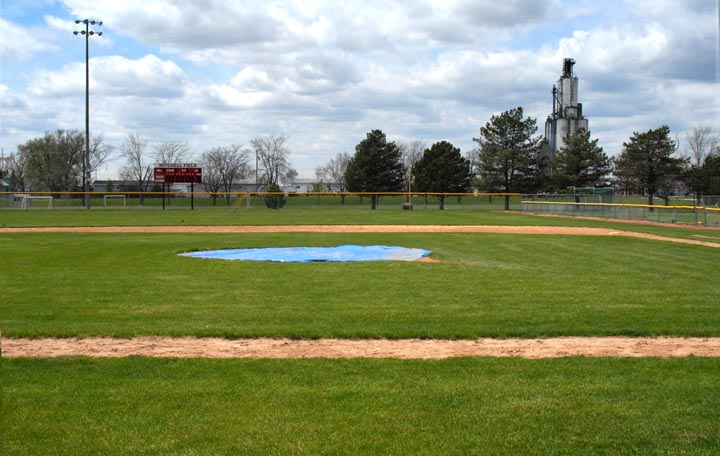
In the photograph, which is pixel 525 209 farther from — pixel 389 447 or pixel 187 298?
pixel 389 447

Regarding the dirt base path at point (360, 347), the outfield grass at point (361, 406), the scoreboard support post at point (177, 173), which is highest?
the scoreboard support post at point (177, 173)

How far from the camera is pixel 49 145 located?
3216 inches

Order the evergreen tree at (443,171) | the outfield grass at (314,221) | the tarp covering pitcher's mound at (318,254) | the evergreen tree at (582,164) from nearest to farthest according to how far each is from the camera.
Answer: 1. the tarp covering pitcher's mound at (318,254)
2. the outfield grass at (314,221)
3. the evergreen tree at (582,164)
4. the evergreen tree at (443,171)

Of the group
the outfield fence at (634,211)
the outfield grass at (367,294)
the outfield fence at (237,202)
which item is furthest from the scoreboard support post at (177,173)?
the outfield grass at (367,294)

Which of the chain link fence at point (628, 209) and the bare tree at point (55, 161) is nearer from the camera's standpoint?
the chain link fence at point (628, 209)

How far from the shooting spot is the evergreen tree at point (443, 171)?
73.1 meters

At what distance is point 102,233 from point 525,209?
39926 mm

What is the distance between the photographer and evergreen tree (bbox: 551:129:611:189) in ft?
209

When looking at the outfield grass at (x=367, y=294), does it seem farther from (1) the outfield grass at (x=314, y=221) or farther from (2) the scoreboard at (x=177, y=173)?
(2) the scoreboard at (x=177, y=173)

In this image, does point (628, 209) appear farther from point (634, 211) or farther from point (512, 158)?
point (512, 158)

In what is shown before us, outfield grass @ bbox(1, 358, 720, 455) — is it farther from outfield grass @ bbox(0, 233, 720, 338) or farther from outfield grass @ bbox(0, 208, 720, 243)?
outfield grass @ bbox(0, 208, 720, 243)

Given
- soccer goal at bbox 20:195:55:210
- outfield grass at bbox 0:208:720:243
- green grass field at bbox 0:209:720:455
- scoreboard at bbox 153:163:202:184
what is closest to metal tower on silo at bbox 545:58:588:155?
outfield grass at bbox 0:208:720:243

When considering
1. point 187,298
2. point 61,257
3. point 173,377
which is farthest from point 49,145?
point 173,377

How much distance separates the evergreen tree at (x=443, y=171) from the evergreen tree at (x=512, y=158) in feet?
20.2
